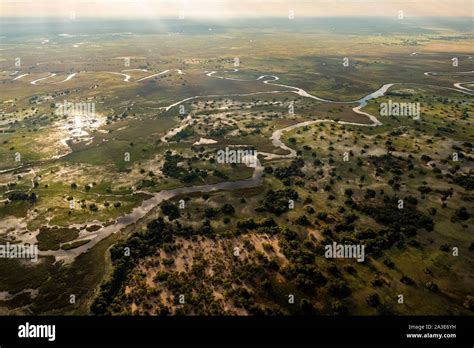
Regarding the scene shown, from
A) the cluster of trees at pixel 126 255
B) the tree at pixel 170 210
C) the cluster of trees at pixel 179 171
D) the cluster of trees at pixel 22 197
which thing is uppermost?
the cluster of trees at pixel 179 171

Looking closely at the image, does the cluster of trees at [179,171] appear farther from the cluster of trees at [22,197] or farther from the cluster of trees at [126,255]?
the cluster of trees at [22,197]

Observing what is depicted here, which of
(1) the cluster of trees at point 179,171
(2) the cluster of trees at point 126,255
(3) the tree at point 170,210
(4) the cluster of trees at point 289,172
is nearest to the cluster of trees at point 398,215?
(4) the cluster of trees at point 289,172

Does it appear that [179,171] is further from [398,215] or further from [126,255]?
[398,215]

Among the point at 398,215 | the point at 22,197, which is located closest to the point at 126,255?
the point at 22,197

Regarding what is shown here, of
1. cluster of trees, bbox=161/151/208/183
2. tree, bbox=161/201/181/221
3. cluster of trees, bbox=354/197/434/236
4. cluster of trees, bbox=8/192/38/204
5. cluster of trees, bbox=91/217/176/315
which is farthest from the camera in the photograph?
cluster of trees, bbox=161/151/208/183

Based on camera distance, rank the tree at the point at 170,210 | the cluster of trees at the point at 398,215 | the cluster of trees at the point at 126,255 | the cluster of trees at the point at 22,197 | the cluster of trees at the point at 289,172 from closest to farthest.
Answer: the cluster of trees at the point at 126,255, the cluster of trees at the point at 398,215, the tree at the point at 170,210, the cluster of trees at the point at 22,197, the cluster of trees at the point at 289,172

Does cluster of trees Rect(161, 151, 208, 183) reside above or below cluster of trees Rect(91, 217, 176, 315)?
Answer: above

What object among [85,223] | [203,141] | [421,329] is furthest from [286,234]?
[203,141]

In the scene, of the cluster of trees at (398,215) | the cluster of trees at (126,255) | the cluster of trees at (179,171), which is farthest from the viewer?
the cluster of trees at (179,171)

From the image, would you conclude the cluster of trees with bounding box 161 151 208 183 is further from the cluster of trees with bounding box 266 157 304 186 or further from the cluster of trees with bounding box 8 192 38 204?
the cluster of trees with bounding box 8 192 38 204

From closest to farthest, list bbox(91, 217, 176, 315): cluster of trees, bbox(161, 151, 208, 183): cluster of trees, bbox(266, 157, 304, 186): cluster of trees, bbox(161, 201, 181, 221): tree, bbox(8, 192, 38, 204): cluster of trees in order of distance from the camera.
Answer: bbox(91, 217, 176, 315): cluster of trees, bbox(161, 201, 181, 221): tree, bbox(8, 192, 38, 204): cluster of trees, bbox(266, 157, 304, 186): cluster of trees, bbox(161, 151, 208, 183): cluster of trees

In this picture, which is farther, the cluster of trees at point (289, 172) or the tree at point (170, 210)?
the cluster of trees at point (289, 172)

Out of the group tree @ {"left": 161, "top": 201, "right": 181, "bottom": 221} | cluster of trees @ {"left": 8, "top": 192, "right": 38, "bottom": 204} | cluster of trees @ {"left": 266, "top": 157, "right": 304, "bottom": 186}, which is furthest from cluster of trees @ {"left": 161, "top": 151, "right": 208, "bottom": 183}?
cluster of trees @ {"left": 8, "top": 192, "right": 38, "bottom": 204}
